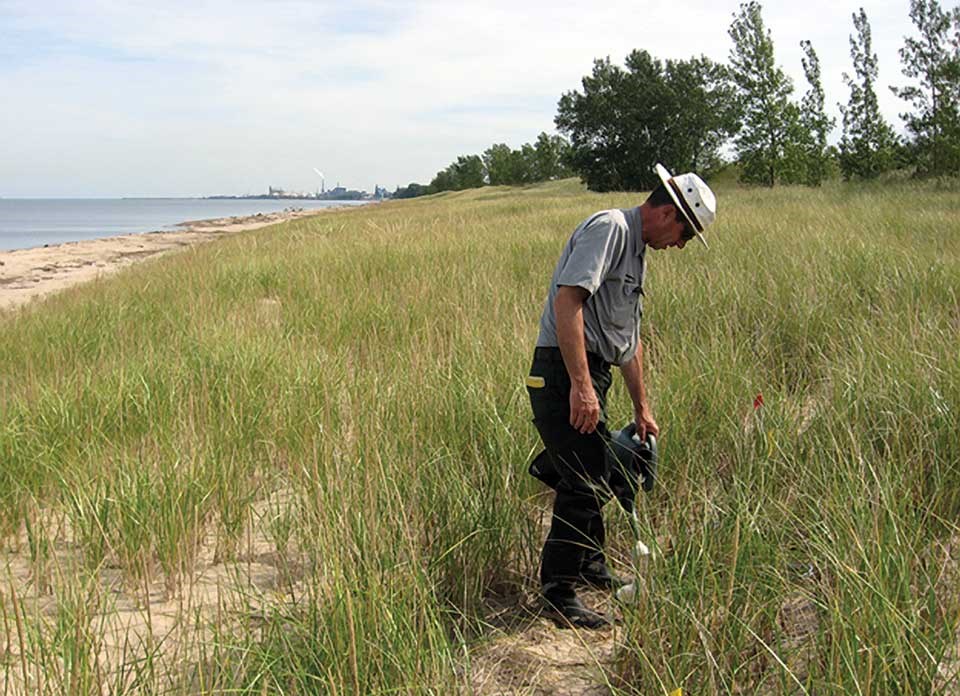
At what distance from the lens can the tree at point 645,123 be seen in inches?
1895

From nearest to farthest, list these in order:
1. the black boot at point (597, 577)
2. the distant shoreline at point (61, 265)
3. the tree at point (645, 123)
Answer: the black boot at point (597, 577), the distant shoreline at point (61, 265), the tree at point (645, 123)

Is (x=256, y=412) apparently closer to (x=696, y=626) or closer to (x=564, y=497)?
(x=564, y=497)

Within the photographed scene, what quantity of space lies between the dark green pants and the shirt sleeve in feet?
0.99

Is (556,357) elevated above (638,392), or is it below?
above

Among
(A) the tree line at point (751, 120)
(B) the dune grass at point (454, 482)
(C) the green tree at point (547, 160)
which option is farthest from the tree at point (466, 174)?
(B) the dune grass at point (454, 482)

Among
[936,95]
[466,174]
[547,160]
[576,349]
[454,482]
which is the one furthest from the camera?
[466,174]

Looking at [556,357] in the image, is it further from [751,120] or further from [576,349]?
[751,120]

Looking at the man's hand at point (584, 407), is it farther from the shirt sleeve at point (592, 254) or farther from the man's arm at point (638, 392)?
the man's arm at point (638, 392)

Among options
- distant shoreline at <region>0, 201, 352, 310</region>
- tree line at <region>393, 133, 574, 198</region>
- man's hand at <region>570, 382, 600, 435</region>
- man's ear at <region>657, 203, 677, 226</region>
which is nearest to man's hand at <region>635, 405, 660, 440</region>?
man's hand at <region>570, 382, 600, 435</region>

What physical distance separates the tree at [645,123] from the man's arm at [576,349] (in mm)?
46057

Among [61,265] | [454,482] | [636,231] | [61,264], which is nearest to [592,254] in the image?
[636,231]

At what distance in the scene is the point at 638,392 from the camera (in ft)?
10.2

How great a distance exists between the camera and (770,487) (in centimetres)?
297

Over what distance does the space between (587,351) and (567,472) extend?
1.43 ft
